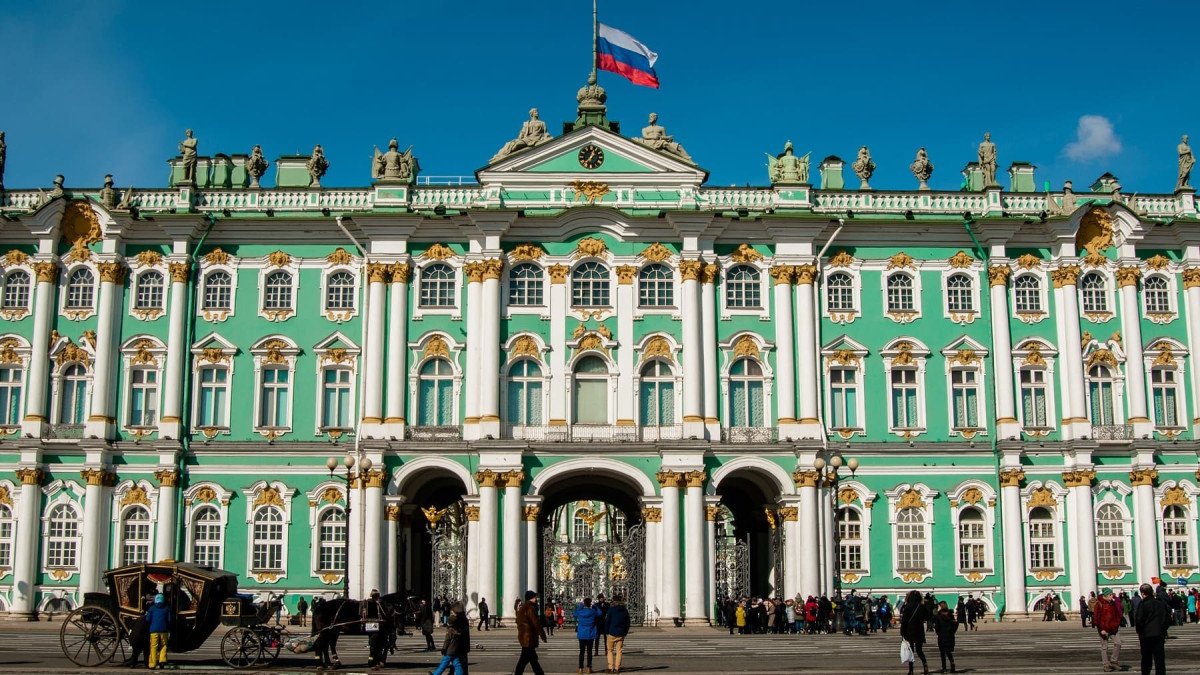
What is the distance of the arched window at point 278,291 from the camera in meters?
53.2

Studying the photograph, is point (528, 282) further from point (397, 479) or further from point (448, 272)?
point (397, 479)

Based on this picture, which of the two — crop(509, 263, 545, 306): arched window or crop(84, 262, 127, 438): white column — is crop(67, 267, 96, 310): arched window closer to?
crop(84, 262, 127, 438): white column

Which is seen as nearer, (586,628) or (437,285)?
(586,628)

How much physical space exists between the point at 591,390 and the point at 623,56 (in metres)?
13.0

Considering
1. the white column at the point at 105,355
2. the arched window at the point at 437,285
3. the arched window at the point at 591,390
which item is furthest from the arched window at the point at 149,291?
the arched window at the point at 591,390

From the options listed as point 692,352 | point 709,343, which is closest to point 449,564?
point 692,352

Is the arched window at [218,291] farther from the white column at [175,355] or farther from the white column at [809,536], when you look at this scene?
the white column at [809,536]

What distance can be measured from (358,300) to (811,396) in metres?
17.7

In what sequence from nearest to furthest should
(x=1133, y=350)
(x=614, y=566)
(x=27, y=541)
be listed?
1. (x=27, y=541)
2. (x=614, y=566)
3. (x=1133, y=350)

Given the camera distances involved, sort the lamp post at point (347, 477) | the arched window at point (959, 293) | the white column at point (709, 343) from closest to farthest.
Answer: the lamp post at point (347, 477) → the white column at point (709, 343) → the arched window at point (959, 293)

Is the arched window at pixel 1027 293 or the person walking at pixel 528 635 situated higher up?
the arched window at pixel 1027 293

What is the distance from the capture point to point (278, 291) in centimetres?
5331

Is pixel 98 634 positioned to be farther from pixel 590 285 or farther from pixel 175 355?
pixel 590 285

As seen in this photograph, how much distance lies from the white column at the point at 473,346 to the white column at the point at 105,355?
13.4 meters
